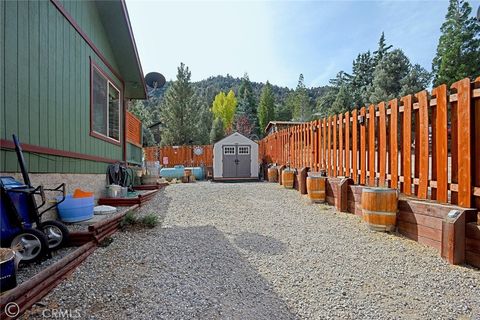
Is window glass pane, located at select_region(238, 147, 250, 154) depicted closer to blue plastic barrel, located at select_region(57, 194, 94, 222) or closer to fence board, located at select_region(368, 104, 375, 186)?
fence board, located at select_region(368, 104, 375, 186)

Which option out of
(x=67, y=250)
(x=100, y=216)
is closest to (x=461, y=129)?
(x=67, y=250)

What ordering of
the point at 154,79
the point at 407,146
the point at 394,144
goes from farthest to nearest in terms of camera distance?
1. the point at 154,79
2. the point at 394,144
3. the point at 407,146

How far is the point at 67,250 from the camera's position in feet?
10.8

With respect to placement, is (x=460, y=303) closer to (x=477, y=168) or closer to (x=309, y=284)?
(x=309, y=284)

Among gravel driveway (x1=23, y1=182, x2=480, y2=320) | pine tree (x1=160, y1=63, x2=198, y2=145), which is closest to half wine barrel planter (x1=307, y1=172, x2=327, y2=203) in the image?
gravel driveway (x1=23, y1=182, x2=480, y2=320)

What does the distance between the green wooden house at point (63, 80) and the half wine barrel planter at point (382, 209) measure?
15.0 feet

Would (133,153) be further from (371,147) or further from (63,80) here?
(371,147)

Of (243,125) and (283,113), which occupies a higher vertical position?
(283,113)

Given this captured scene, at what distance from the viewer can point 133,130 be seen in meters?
10.0

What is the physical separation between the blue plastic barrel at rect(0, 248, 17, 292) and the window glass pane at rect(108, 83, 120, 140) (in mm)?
5443

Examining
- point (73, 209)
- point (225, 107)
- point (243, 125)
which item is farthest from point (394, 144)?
point (225, 107)

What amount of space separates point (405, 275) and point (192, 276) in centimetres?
215

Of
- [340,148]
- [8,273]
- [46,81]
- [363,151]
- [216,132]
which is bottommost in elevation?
[8,273]

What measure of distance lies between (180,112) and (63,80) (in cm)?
3070
